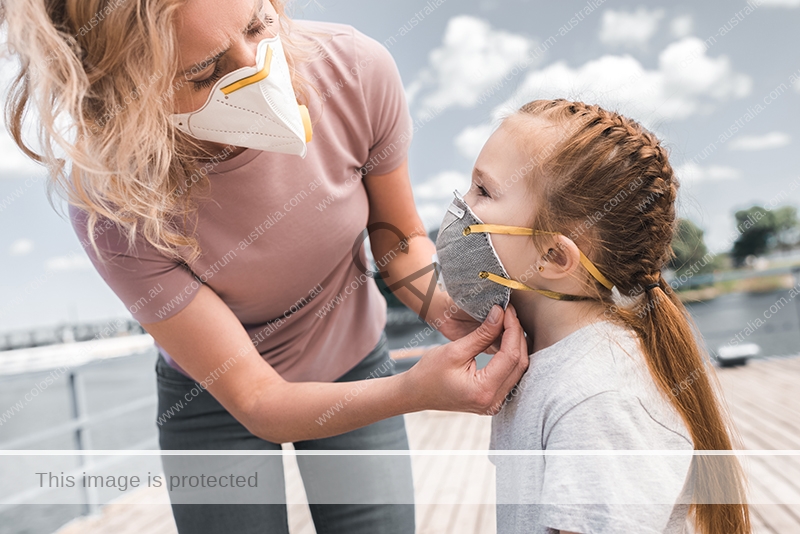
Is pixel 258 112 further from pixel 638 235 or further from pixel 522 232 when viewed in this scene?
pixel 638 235

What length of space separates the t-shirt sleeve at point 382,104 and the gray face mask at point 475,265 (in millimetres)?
316

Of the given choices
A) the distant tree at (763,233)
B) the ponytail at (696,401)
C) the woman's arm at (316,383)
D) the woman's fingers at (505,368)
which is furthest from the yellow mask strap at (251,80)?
the distant tree at (763,233)

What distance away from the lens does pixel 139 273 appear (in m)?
1.08

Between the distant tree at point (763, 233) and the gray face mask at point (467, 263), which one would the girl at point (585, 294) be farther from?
the distant tree at point (763, 233)

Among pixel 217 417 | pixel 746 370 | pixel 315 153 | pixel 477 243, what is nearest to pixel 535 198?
pixel 477 243

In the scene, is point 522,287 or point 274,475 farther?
point 274,475

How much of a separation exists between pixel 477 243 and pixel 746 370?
5797 millimetres

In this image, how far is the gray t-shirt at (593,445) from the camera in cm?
82

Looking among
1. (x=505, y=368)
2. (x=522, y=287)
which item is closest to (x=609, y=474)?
(x=505, y=368)

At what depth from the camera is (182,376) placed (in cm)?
130

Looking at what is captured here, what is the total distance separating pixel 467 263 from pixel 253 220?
0.44 meters

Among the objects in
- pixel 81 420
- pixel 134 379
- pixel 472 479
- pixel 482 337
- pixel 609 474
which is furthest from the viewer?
pixel 134 379

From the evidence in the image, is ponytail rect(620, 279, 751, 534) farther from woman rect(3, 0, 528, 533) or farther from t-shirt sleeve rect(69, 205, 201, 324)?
t-shirt sleeve rect(69, 205, 201, 324)

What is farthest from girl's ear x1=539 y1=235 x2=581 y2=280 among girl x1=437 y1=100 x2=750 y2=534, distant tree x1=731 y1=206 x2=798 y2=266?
distant tree x1=731 y1=206 x2=798 y2=266
